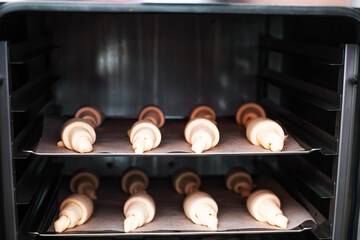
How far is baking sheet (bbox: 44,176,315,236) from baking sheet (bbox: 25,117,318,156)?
0.89 feet

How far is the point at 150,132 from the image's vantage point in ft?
4.92

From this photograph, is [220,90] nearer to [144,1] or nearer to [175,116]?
[175,116]

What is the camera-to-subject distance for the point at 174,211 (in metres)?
1.70

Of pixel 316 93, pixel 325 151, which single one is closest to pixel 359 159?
pixel 325 151

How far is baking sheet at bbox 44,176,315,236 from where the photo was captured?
1.54 metres

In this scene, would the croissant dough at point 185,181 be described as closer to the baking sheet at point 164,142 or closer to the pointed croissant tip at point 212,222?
the baking sheet at point 164,142

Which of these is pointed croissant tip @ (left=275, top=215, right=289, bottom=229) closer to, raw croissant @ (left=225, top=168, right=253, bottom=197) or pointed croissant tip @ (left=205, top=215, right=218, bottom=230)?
pointed croissant tip @ (left=205, top=215, right=218, bottom=230)

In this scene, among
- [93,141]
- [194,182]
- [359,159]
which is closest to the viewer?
[359,159]

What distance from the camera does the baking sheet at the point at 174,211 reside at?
60.8 inches

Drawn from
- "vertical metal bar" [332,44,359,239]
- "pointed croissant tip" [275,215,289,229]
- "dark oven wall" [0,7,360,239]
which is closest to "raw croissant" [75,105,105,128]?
"dark oven wall" [0,7,360,239]

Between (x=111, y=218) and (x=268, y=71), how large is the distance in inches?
37.4

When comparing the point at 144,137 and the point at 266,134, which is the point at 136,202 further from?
the point at 266,134

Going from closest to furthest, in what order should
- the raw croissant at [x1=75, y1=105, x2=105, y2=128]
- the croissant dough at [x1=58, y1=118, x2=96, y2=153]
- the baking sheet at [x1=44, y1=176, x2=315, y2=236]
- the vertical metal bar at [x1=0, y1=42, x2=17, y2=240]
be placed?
the vertical metal bar at [x1=0, y1=42, x2=17, y2=240]
the croissant dough at [x1=58, y1=118, x2=96, y2=153]
the baking sheet at [x1=44, y1=176, x2=315, y2=236]
the raw croissant at [x1=75, y1=105, x2=105, y2=128]

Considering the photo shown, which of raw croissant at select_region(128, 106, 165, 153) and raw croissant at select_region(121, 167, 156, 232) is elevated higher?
raw croissant at select_region(128, 106, 165, 153)
